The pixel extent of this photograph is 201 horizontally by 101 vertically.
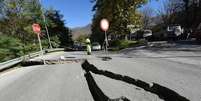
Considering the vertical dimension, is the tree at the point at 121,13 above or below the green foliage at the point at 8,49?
above

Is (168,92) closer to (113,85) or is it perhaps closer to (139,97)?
(139,97)

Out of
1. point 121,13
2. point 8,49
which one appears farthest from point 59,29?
point 8,49

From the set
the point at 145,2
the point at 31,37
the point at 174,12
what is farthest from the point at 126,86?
the point at 174,12

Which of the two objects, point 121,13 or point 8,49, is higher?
point 121,13

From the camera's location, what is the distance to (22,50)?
37844mm

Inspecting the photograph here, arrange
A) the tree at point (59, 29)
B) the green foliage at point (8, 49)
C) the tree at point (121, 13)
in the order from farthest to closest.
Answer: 1. the tree at point (59, 29)
2. the tree at point (121, 13)
3. the green foliage at point (8, 49)

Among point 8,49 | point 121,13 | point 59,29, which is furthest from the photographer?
point 59,29

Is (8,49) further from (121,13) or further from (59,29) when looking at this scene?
(59,29)

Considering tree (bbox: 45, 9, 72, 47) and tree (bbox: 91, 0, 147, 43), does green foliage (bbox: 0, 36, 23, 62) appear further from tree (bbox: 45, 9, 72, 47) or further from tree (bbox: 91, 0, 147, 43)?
tree (bbox: 45, 9, 72, 47)

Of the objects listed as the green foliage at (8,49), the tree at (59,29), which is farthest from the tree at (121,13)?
the tree at (59,29)

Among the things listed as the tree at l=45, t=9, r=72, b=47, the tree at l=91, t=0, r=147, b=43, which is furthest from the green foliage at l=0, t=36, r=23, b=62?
the tree at l=45, t=9, r=72, b=47

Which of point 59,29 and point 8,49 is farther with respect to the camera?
point 59,29

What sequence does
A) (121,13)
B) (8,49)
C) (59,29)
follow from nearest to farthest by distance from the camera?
(8,49), (121,13), (59,29)

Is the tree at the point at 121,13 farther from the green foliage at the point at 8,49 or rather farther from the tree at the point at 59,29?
the tree at the point at 59,29
